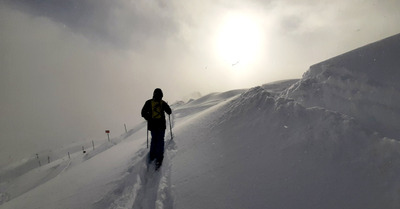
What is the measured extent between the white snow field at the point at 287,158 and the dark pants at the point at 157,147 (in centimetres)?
34

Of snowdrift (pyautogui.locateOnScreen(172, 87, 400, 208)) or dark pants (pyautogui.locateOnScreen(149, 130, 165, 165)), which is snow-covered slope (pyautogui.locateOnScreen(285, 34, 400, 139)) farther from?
dark pants (pyautogui.locateOnScreen(149, 130, 165, 165))

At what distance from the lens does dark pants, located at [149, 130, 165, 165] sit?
8.65 m

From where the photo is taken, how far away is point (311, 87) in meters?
9.44

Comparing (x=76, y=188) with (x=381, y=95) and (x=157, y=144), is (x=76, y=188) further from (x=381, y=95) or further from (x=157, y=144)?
(x=381, y=95)

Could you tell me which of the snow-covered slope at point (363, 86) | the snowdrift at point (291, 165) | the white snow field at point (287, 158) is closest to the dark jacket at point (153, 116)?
the white snow field at point (287, 158)

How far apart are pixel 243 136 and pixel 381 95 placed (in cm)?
438

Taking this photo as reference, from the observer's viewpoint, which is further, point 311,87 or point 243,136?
point 311,87

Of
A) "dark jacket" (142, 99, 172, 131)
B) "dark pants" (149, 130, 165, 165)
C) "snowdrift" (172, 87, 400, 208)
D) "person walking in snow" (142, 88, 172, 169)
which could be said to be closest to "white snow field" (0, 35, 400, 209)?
"snowdrift" (172, 87, 400, 208)

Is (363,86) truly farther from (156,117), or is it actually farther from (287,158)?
(156,117)

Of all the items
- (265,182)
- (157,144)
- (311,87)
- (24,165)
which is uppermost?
(311,87)

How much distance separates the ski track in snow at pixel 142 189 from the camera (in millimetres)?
5918

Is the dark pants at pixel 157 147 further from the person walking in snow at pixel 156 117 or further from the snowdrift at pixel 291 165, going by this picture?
the snowdrift at pixel 291 165

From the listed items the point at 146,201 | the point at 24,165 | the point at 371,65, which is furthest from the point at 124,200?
the point at 24,165

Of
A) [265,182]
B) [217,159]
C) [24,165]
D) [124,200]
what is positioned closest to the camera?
[265,182]
